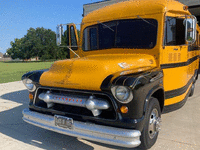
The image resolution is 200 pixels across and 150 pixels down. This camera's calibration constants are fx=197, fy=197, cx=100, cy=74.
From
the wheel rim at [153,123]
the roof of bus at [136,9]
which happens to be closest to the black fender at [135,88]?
the wheel rim at [153,123]

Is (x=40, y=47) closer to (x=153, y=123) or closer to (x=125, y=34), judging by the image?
(x=125, y=34)

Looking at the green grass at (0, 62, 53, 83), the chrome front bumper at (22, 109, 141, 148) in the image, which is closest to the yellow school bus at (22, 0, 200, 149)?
the chrome front bumper at (22, 109, 141, 148)

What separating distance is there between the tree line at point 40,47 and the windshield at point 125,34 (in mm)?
64550

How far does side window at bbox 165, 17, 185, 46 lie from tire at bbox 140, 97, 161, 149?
1297mm

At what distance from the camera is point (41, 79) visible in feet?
10.8

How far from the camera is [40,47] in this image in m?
69.2

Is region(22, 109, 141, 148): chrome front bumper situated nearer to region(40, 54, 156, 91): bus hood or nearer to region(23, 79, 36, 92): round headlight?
region(40, 54, 156, 91): bus hood

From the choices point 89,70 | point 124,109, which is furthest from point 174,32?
point 124,109

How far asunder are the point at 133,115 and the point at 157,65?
1.35m

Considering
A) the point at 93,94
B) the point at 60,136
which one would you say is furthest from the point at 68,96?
the point at 60,136

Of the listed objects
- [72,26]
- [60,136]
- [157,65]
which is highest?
[72,26]

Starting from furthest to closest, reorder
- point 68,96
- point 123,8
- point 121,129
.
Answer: point 123,8
point 68,96
point 121,129

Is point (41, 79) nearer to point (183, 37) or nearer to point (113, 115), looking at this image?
point (113, 115)

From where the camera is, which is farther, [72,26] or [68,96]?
[72,26]
